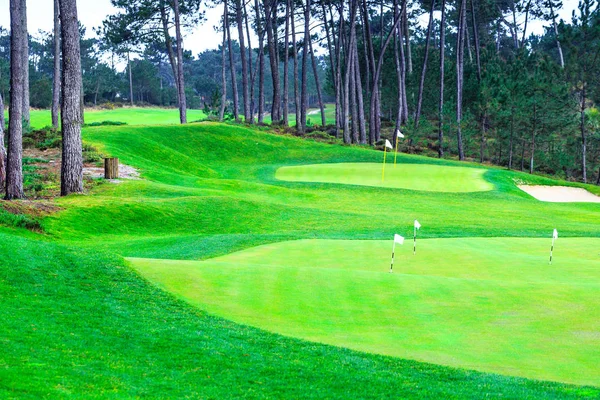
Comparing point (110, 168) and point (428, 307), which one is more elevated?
point (110, 168)

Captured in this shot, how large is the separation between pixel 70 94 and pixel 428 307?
17224mm

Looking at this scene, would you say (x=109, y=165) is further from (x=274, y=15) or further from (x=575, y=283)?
(x=274, y=15)

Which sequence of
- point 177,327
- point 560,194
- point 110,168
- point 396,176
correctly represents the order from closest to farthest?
point 177,327
point 110,168
point 560,194
point 396,176

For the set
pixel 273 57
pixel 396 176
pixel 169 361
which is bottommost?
pixel 396 176

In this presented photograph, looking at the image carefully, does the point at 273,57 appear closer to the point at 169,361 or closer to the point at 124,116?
the point at 124,116

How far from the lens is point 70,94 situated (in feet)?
80.0

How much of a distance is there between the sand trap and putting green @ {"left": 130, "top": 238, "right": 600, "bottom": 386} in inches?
1012

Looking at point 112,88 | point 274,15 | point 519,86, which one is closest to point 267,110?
point 112,88

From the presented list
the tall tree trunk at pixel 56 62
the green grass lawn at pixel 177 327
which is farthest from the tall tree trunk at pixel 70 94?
the tall tree trunk at pixel 56 62

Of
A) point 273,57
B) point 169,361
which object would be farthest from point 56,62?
point 169,361

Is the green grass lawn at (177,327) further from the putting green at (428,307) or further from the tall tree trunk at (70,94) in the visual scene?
the tall tree trunk at (70,94)

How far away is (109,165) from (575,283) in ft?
69.9

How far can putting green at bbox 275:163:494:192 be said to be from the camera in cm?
3950

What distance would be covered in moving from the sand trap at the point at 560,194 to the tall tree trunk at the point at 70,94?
83.2ft
